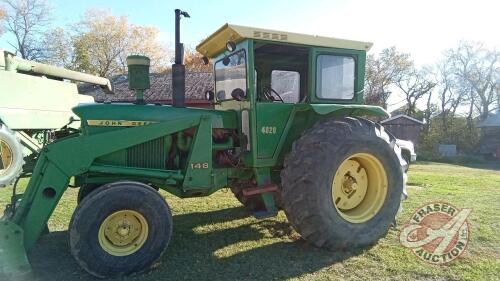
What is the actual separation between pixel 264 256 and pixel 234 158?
1214mm

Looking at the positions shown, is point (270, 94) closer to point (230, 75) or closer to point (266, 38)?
point (230, 75)

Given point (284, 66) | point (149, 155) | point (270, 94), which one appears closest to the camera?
point (149, 155)

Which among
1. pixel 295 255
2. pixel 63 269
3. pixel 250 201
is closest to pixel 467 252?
pixel 295 255

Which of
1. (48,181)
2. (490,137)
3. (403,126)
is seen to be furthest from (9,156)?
(490,137)

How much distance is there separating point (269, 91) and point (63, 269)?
10.5 feet

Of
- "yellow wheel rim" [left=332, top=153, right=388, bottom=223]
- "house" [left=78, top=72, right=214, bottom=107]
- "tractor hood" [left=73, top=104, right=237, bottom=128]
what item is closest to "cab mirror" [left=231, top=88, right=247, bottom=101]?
"tractor hood" [left=73, top=104, right=237, bottom=128]

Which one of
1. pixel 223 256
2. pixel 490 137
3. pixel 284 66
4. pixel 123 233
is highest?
pixel 284 66

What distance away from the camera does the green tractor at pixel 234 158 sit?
12.2 ft

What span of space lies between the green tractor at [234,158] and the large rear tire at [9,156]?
14.2ft

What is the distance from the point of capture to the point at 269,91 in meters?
5.29

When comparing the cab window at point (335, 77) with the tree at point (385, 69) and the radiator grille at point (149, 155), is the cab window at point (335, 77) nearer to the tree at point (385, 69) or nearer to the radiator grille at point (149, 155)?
the radiator grille at point (149, 155)

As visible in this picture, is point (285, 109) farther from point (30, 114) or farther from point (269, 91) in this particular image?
point (30, 114)

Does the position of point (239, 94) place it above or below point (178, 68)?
below

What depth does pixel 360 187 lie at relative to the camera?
16.0 feet
